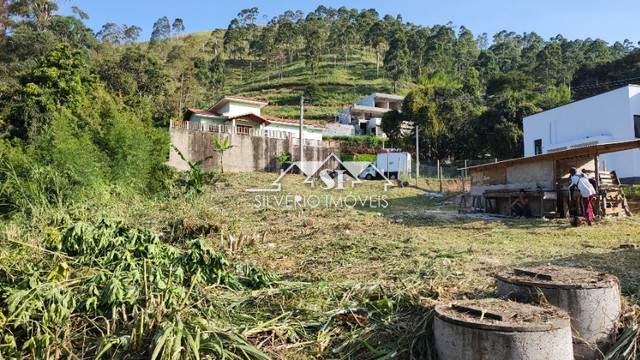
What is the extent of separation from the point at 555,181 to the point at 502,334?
33.8 ft

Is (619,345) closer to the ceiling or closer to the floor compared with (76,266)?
closer to the floor

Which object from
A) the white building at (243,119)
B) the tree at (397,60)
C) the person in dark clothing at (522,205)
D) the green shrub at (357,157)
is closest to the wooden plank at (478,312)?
the person in dark clothing at (522,205)

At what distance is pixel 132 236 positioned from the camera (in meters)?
4.09

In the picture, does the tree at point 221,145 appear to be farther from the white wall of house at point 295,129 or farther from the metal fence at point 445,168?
the metal fence at point 445,168

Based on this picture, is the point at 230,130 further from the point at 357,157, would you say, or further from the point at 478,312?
the point at 478,312

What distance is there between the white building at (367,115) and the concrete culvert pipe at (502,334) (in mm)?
41802

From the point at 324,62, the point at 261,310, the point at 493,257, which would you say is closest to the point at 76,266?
the point at 261,310

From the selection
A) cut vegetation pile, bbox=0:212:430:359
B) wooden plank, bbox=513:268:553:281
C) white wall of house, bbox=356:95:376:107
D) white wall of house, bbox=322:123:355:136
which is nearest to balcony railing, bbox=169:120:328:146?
white wall of house, bbox=322:123:355:136

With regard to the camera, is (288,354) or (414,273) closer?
(288,354)

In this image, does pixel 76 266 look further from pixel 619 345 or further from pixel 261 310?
pixel 619 345

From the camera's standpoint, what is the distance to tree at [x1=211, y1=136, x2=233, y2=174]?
26.3m

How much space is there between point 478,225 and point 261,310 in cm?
794

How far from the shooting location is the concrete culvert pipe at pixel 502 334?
2492 millimetres

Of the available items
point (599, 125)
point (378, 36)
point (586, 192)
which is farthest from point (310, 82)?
point (586, 192)
